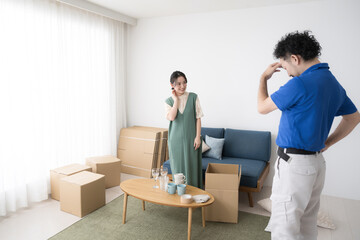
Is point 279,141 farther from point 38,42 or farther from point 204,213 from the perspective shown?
point 38,42

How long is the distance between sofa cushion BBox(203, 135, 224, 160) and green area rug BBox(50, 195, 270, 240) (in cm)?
87

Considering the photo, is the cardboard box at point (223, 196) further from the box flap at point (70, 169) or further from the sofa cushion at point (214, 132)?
the box flap at point (70, 169)

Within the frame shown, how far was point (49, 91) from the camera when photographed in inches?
129

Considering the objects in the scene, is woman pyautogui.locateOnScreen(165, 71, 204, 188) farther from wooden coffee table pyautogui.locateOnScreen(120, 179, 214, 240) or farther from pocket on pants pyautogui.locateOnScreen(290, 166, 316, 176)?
pocket on pants pyautogui.locateOnScreen(290, 166, 316, 176)

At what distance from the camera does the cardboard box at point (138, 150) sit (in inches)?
157

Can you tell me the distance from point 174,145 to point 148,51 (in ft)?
7.45

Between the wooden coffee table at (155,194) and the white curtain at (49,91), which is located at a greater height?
the white curtain at (49,91)

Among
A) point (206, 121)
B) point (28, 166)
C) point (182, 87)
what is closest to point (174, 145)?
point (182, 87)

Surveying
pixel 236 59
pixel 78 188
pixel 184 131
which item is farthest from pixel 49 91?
pixel 236 59

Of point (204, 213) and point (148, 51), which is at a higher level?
point (148, 51)

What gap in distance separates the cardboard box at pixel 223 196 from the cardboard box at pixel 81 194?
49.4 inches

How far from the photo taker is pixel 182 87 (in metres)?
2.79

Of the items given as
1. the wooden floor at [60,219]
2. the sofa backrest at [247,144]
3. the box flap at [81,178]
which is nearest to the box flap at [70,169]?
the box flap at [81,178]

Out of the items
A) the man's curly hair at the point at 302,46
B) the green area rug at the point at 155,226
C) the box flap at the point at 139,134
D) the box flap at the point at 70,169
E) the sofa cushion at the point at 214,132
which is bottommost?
the green area rug at the point at 155,226
